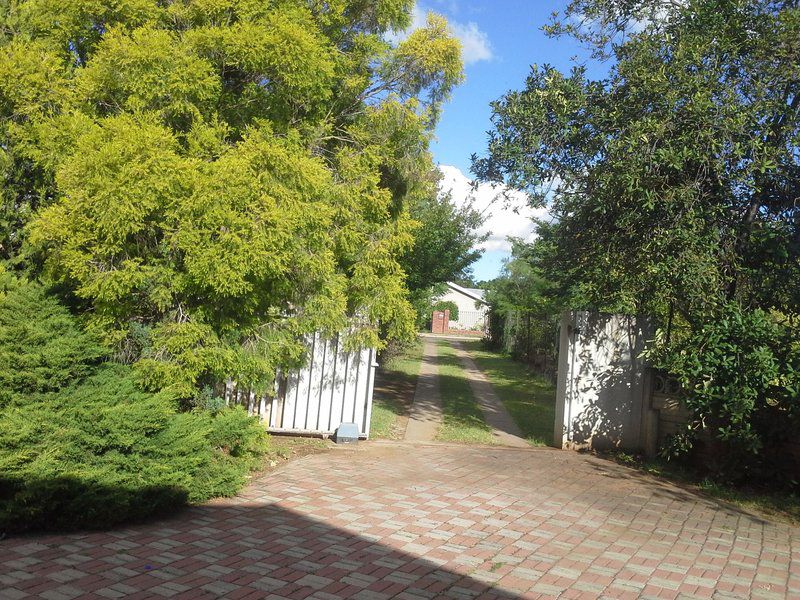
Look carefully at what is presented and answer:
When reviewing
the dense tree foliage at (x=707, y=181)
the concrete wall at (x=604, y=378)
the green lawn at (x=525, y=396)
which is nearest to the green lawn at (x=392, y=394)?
the green lawn at (x=525, y=396)

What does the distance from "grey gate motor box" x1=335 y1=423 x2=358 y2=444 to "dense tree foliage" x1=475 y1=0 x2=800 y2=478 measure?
149 inches

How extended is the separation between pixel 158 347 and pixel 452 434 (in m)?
5.20

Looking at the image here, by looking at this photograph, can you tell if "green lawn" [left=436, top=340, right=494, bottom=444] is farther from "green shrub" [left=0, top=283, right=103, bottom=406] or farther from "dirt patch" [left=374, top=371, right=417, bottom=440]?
"green shrub" [left=0, top=283, right=103, bottom=406]

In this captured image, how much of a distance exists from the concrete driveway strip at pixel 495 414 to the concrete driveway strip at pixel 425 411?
0.93 metres

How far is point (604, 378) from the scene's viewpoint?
9.28m

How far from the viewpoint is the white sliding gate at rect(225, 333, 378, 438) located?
9.23 metres

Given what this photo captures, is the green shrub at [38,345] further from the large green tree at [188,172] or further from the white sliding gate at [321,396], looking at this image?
the white sliding gate at [321,396]

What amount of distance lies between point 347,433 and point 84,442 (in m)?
4.26

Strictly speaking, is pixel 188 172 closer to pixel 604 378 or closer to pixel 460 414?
pixel 604 378

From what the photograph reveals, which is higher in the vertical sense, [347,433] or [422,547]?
[347,433]

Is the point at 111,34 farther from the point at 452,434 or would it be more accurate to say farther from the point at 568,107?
the point at 452,434

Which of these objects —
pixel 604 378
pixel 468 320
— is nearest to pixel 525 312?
pixel 604 378

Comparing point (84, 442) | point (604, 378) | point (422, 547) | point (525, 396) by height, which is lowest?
point (422, 547)

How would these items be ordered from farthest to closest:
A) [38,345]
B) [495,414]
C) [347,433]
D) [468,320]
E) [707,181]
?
1. [468,320]
2. [495,414]
3. [347,433]
4. [707,181]
5. [38,345]
